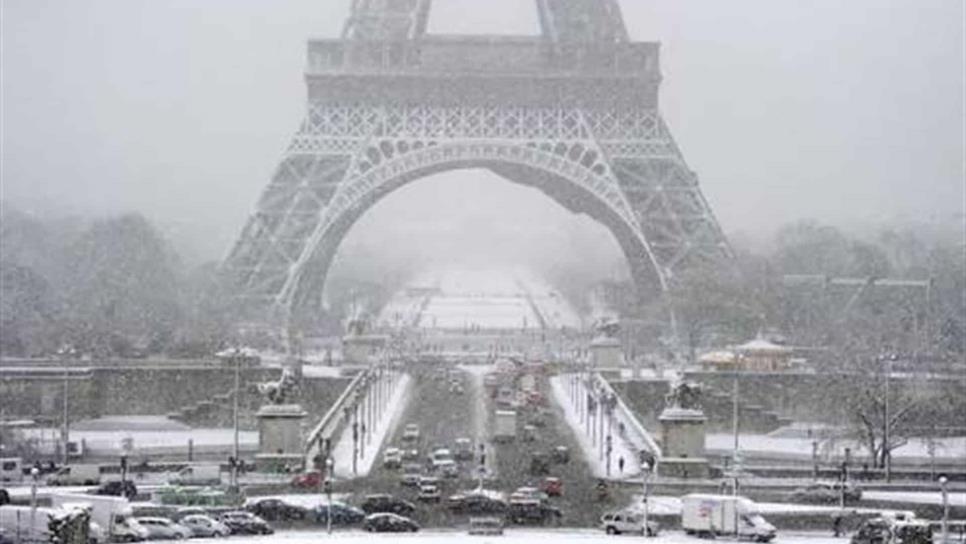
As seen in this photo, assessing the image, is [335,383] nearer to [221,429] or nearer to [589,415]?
[221,429]

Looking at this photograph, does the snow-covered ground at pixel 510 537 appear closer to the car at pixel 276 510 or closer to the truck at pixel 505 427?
the car at pixel 276 510

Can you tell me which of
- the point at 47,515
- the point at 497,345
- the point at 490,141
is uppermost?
the point at 490,141

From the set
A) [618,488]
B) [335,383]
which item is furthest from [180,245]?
[618,488]

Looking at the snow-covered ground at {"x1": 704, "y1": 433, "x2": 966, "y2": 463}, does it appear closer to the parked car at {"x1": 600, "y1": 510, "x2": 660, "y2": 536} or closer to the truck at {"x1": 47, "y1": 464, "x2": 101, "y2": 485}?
the parked car at {"x1": 600, "y1": 510, "x2": 660, "y2": 536}

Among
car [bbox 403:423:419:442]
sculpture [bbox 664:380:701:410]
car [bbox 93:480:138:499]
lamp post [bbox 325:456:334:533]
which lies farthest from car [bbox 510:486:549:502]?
car [bbox 403:423:419:442]

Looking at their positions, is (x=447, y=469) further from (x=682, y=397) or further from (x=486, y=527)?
(x=486, y=527)

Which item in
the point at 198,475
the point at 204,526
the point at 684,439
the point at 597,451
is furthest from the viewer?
the point at 597,451

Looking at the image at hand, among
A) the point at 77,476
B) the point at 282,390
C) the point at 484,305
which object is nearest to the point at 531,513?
the point at 282,390
